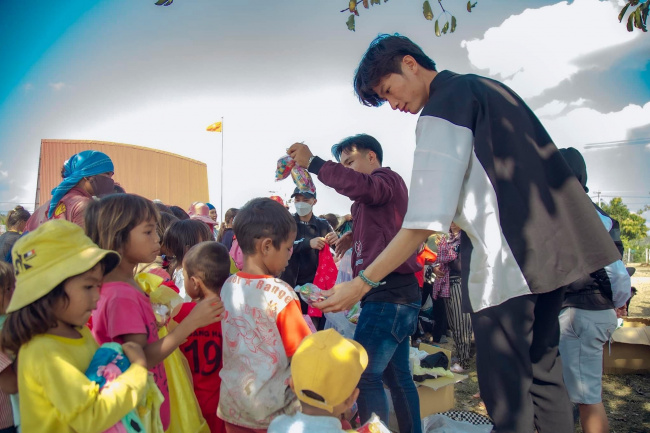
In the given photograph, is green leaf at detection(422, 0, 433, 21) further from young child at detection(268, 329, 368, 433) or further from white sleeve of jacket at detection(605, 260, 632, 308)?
young child at detection(268, 329, 368, 433)

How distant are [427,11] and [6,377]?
277cm

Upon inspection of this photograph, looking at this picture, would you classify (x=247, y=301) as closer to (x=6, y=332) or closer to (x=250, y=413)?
(x=250, y=413)

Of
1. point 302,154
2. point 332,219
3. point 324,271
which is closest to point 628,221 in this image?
point 332,219

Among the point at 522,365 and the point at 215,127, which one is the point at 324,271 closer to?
the point at 522,365

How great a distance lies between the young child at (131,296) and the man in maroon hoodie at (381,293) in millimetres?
993

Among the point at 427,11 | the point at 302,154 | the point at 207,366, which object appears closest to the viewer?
the point at 207,366

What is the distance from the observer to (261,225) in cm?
212

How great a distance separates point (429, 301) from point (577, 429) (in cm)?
372

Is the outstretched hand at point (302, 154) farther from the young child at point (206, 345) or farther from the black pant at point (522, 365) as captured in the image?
the black pant at point (522, 365)

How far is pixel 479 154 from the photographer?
5.45 feet

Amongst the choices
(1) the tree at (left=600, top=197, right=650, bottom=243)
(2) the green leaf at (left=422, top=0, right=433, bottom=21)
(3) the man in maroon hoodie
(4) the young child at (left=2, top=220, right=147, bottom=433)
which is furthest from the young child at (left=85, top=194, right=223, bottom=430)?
(1) the tree at (left=600, top=197, right=650, bottom=243)

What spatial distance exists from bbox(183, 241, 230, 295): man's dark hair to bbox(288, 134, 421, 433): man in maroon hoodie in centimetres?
72

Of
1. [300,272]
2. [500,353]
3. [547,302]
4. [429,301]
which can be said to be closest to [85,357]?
[500,353]

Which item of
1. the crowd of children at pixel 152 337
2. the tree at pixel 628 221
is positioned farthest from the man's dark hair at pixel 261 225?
the tree at pixel 628 221
